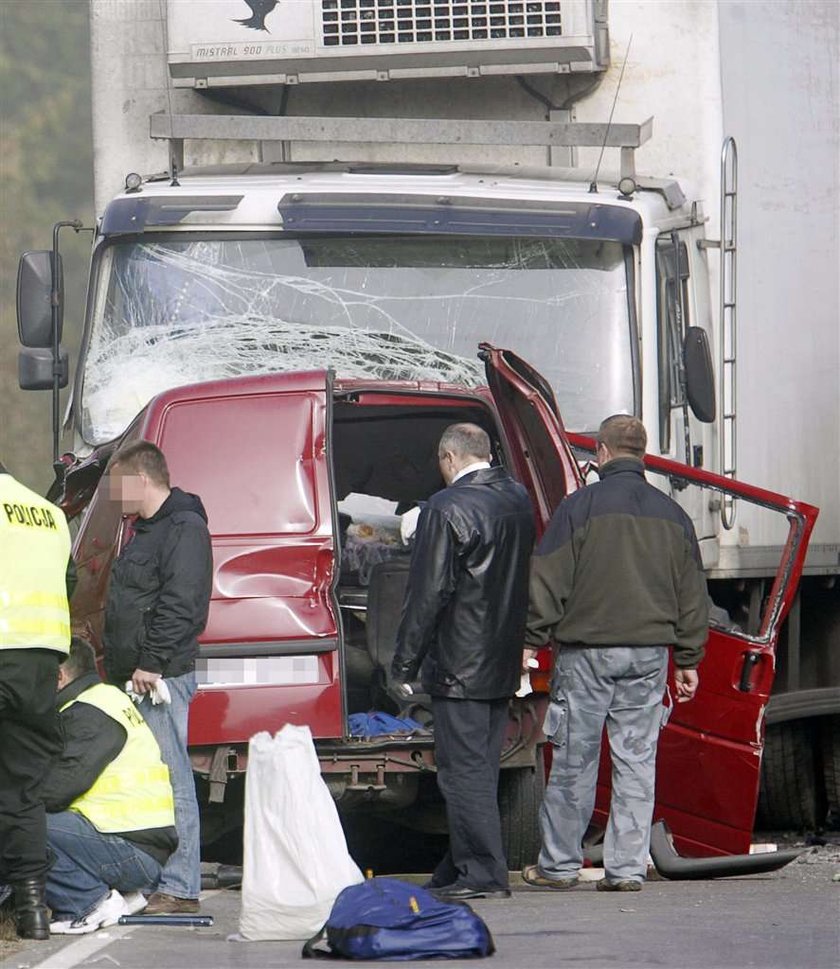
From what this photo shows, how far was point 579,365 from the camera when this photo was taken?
353 inches

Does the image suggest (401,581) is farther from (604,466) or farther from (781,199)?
(781,199)

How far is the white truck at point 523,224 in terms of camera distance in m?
8.98

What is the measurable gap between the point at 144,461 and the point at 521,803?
2.05 metres

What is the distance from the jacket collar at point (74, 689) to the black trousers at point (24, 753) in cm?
24

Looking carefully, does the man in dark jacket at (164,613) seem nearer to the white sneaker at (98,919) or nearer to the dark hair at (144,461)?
the dark hair at (144,461)

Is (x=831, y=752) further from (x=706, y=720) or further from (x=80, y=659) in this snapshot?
(x=80, y=659)

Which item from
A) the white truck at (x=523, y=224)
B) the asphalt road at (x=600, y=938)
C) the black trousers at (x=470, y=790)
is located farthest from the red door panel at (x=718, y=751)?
the white truck at (x=523, y=224)

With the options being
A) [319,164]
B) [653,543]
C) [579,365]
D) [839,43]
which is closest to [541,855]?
[653,543]

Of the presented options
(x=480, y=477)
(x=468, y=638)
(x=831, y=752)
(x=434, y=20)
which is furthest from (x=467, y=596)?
(x=831, y=752)

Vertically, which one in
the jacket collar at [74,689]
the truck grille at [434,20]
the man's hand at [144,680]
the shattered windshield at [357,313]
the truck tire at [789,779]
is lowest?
the truck tire at [789,779]

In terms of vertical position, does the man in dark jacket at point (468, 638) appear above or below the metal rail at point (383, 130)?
below

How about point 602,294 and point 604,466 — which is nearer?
point 604,466

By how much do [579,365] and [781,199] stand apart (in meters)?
1.92

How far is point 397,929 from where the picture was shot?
5.48 meters
